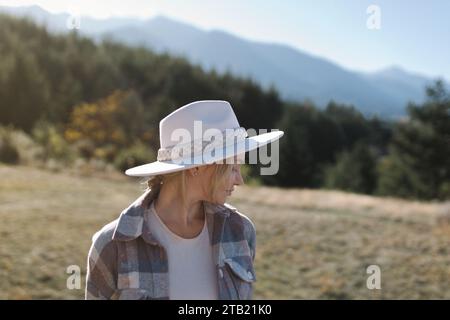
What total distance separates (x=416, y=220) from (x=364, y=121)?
32.1m

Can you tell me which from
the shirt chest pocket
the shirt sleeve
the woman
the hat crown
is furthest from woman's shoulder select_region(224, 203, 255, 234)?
the shirt sleeve

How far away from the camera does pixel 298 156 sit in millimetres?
27609

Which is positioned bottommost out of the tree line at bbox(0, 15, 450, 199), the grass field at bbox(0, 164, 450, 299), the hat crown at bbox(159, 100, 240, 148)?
the grass field at bbox(0, 164, 450, 299)

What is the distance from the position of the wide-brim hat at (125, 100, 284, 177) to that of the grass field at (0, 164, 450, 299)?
3.40 meters

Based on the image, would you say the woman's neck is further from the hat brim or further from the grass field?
the grass field

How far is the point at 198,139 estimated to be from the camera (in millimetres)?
1556

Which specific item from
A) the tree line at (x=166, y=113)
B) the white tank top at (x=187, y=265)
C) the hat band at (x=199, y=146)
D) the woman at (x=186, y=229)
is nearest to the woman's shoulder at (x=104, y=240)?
the woman at (x=186, y=229)

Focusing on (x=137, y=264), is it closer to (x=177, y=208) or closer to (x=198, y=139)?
(x=177, y=208)

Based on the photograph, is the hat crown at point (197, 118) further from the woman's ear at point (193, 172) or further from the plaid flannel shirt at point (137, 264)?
the plaid flannel shirt at point (137, 264)

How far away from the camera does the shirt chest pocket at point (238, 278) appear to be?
152 centimetres

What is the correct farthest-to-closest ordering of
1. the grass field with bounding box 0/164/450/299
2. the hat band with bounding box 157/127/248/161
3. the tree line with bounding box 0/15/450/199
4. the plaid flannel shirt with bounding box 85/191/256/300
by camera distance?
the tree line with bounding box 0/15/450/199, the grass field with bounding box 0/164/450/299, the hat band with bounding box 157/127/248/161, the plaid flannel shirt with bounding box 85/191/256/300

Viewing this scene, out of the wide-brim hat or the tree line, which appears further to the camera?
the tree line

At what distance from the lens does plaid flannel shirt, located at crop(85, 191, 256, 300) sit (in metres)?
1.45
